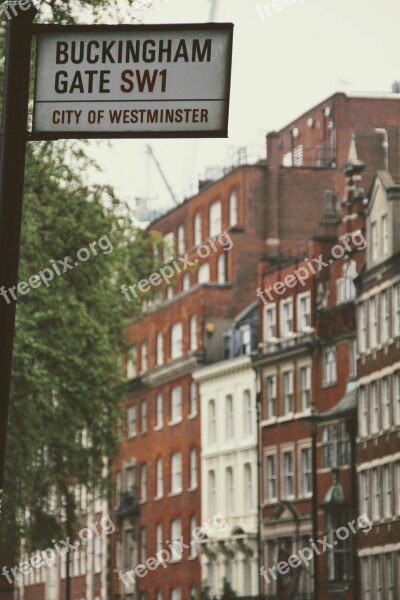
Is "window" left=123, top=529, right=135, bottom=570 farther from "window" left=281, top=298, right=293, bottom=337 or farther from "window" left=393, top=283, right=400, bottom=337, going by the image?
"window" left=393, top=283, right=400, bottom=337

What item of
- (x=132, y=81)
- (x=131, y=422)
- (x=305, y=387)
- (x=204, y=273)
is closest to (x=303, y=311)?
(x=305, y=387)

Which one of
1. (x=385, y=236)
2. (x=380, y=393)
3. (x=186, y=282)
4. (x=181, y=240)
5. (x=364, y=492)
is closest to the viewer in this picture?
(x=380, y=393)

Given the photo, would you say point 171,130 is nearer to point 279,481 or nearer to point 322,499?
point 322,499

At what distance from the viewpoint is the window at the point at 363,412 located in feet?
226

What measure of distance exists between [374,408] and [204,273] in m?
26.2

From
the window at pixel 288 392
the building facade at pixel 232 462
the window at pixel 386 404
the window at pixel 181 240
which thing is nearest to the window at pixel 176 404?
the building facade at pixel 232 462

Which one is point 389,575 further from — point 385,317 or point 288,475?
point 288,475

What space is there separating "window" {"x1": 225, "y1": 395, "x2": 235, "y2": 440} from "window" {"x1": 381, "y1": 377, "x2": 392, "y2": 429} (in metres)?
15.9

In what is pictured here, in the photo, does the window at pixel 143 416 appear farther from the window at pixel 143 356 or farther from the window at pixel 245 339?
the window at pixel 245 339

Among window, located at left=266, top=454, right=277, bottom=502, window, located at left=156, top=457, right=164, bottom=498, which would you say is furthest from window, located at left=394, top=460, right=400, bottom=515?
window, located at left=156, top=457, right=164, bottom=498

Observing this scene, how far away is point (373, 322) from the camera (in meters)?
69.6

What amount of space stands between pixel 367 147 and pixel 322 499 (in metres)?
21.5

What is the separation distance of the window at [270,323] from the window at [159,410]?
1246 cm

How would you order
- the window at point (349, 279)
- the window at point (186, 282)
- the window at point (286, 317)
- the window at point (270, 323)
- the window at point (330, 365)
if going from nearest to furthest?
the window at point (349, 279) → the window at point (330, 365) → the window at point (286, 317) → the window at point (270, 323) → the window at point (186, 282)
